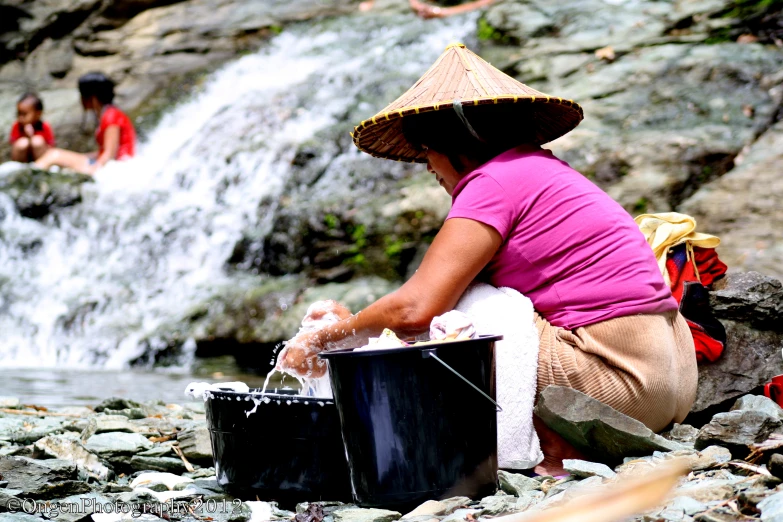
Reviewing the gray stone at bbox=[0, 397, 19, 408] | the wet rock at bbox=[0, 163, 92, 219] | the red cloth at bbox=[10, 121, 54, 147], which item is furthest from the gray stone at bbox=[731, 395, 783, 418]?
the red cloth at bbox=[10, 121, 54, 147]

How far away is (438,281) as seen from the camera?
229cm

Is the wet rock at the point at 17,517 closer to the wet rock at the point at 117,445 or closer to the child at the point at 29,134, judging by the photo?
the wet rock at the point at 117,445

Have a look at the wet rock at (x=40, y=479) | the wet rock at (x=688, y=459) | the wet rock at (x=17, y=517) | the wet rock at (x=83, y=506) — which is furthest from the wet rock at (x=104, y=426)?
the wet rock at (x=688, y=459)

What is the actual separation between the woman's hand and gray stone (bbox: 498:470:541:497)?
607mm

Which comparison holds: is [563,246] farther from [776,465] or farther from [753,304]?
[753,304]

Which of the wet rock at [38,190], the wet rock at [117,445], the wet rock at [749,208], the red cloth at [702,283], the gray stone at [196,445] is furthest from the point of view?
the wet rock at [38,190]

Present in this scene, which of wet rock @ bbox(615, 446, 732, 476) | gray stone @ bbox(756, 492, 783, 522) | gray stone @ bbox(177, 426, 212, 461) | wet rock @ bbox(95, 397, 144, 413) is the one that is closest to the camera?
gray stone @ bbox(756, 492, 783, 522)

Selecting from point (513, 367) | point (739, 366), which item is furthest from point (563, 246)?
point (739, 366)

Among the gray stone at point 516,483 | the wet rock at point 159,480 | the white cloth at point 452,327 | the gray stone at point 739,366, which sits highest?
the white cloth at point 452,327

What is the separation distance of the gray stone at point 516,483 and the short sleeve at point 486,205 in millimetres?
645

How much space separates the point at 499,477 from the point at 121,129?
28.0 feet

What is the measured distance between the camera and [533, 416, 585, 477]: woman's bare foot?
2.45m

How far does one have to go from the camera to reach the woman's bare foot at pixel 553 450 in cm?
245

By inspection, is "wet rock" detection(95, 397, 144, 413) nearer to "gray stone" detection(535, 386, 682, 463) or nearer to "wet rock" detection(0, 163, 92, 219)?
"gray stone" detection(535, 386, 682, 463)
